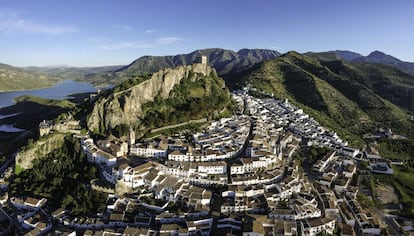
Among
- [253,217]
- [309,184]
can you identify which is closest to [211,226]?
[253,217]

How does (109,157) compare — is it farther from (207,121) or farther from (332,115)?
(332,115)

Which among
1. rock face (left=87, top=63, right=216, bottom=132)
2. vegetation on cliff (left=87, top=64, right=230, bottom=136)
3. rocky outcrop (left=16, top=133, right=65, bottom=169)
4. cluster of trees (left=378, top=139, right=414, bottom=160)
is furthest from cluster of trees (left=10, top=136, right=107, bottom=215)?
cluster of trees (left=378, top=139, right=414, bottom=160)

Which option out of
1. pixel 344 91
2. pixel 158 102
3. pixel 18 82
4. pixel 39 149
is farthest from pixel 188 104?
pixel 18 82

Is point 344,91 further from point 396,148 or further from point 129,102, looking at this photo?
point 129,102

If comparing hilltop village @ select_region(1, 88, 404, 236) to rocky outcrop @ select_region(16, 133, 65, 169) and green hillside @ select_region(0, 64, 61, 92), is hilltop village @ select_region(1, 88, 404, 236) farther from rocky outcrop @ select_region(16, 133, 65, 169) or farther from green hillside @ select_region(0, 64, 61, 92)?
green hillside @ select_region(0, 64, 61, 92)

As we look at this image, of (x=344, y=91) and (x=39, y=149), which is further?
(x=344, y=91)
